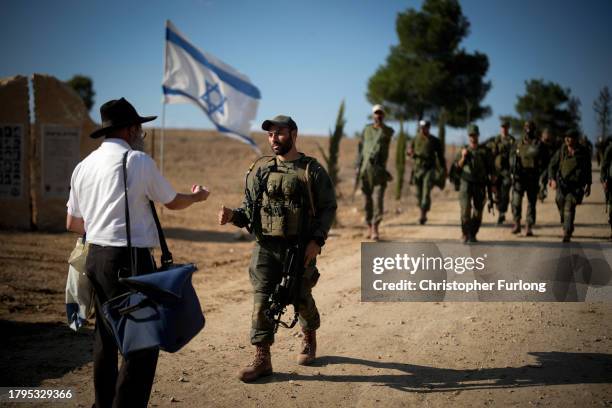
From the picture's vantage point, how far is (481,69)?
131 ft

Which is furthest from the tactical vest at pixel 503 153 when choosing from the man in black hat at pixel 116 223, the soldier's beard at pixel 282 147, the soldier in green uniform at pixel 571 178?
the man in black hat at pixel 116 223

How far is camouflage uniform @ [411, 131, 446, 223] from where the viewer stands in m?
12.1

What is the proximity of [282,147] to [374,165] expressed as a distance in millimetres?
6117

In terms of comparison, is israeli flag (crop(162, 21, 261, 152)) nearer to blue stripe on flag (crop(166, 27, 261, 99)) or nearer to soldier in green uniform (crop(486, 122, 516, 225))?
blue stripe on flag (crop(166, 27, 261, 99))

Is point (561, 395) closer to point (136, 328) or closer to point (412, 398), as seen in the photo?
point (412, 398)

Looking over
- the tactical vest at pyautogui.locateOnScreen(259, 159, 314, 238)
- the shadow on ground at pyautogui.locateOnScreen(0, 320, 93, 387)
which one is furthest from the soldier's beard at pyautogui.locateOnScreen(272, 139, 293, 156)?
the shadow on ground at pyautogui.locateOnScreen(0, 320, 93, 387)

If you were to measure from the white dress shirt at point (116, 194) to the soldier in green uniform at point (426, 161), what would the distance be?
31.1ft

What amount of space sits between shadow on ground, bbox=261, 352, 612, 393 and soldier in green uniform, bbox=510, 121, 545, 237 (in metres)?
6.66

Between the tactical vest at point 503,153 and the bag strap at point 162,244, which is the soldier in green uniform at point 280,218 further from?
the tactical vest at point 503,153

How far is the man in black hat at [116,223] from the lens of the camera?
3.27 m

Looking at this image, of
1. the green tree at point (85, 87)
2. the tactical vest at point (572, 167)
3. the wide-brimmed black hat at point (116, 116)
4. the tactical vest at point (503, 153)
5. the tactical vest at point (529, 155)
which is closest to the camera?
the wide-brimmed black hat at point (116, 116)

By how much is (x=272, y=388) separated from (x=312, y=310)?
0.72 meters

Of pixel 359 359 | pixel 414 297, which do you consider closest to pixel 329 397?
pixel 359 359

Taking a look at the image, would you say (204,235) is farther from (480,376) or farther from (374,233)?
(480,376)
